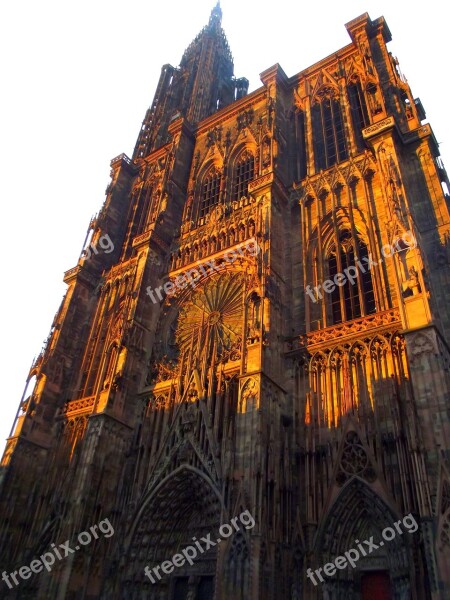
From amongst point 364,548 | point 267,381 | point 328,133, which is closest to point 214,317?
point 267,381

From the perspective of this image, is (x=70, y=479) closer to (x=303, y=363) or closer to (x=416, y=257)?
(x=303, y=363)

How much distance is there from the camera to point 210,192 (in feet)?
88.5

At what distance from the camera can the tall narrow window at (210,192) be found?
26094 mm

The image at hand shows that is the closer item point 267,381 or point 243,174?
point 267,381

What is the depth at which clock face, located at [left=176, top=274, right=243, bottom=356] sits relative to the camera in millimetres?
19141

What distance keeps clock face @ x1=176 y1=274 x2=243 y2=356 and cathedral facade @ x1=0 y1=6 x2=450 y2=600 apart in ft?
0.34

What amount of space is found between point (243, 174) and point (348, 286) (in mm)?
11026

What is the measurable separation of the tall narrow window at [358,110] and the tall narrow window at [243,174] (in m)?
5.59

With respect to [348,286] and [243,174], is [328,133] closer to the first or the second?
[243,174]

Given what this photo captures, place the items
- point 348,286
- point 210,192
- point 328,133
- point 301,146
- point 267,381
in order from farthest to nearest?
1. point 210,192
2. point 301,146
3. point 328,133
4. point 348,286
5. point 267,381

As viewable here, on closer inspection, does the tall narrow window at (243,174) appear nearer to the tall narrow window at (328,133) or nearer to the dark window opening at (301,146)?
the dark window opening at (301,146)

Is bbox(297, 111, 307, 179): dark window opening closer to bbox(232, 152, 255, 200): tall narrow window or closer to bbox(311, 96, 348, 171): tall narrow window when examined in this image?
bbox(311, 96, 348, 171): tall narrow window

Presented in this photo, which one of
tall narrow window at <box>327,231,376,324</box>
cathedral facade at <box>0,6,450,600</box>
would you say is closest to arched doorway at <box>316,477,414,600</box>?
cathedral facade at <box>0,6,450,600</box>

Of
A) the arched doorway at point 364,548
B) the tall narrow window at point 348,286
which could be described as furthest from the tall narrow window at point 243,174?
the arched doorway at point 364,548
